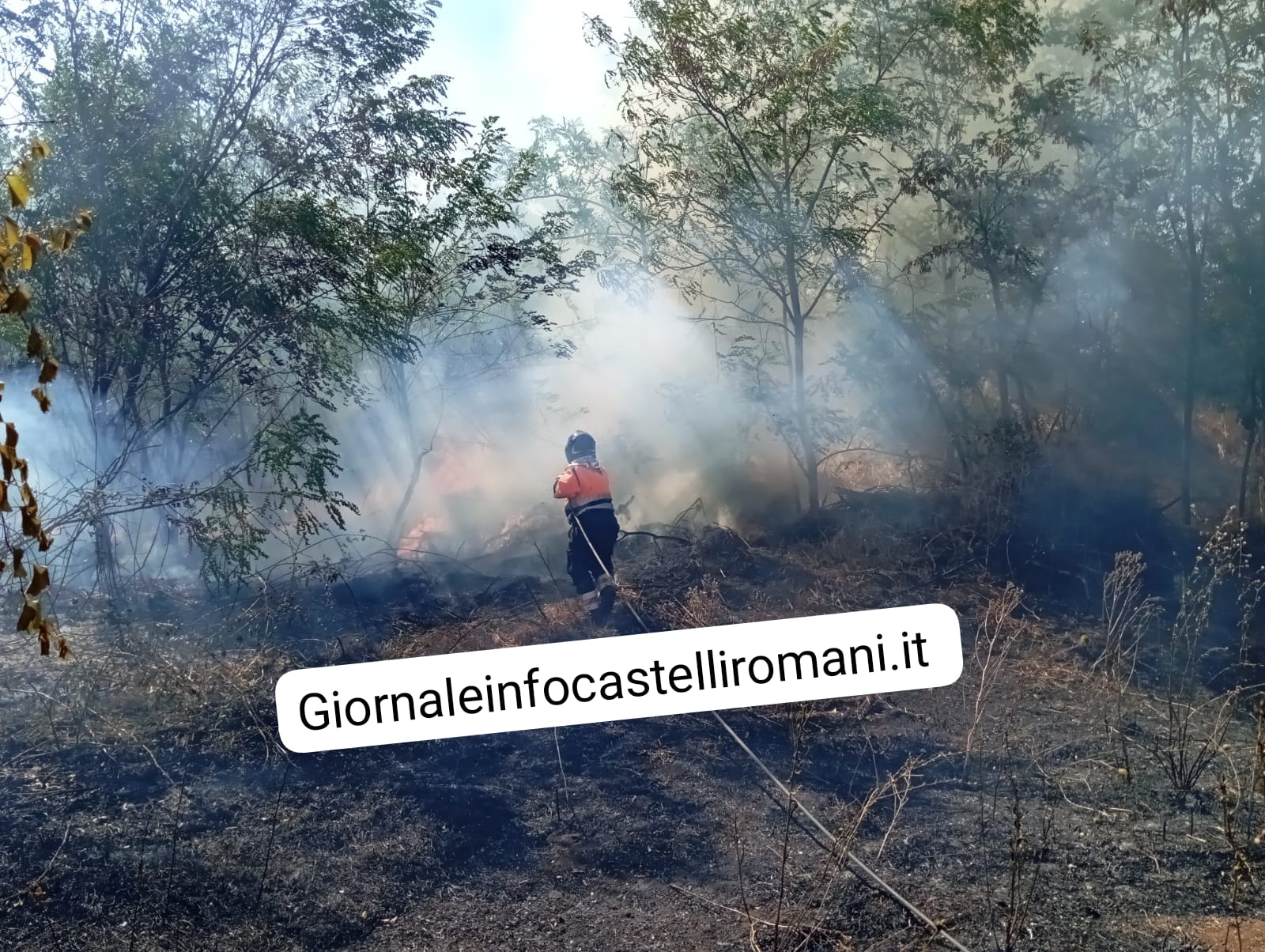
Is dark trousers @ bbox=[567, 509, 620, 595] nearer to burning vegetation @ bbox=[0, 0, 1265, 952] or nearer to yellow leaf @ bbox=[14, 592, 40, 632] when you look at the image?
burning vegetation @ bbox=[0, 0, 1265, 952]

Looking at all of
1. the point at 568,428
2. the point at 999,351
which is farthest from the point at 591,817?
the point at 568,428

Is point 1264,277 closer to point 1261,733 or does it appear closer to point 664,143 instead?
point 664,143

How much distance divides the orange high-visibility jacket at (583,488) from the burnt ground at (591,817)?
1067 millimetres

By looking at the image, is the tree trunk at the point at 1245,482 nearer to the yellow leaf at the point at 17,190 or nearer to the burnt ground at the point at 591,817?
the burnt ground at the point at 591,817

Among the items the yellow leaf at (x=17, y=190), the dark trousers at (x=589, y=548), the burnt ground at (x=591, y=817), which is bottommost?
the burnt ground at (x=591, y=817)

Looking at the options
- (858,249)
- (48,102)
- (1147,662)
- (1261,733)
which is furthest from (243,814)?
(858,249)

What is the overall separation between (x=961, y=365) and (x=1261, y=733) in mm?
10517

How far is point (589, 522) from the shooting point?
352 inches

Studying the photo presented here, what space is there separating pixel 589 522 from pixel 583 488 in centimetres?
31

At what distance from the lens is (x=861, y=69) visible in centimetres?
1234

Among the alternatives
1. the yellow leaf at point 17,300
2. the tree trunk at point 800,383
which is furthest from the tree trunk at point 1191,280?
the yellow leaf at point 17,300

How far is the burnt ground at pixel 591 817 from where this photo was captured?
15.0 ft

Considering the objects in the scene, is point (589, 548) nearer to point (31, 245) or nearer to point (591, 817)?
point (591, 817)

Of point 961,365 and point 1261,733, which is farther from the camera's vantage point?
point 961,365
